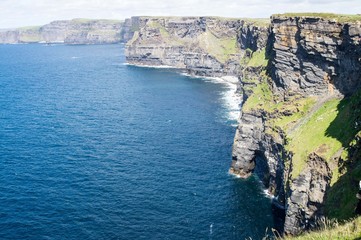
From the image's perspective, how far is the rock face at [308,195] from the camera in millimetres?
72800

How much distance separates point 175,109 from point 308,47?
96.0m

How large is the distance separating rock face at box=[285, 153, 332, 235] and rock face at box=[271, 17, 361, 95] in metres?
22.7

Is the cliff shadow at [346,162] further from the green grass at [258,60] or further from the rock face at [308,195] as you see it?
the green grass at [258,60]

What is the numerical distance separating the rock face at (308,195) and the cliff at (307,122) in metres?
0.16

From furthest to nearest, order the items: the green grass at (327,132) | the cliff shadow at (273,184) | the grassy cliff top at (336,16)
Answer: the cliff shadow at (273,184)
the grassy cliff top at (336,16)
the green grass at (327,132)

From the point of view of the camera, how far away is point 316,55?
9188 centimetres

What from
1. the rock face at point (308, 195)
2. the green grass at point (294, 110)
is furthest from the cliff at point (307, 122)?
the rock face at point (308, 195)

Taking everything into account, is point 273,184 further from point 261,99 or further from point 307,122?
point 261,99

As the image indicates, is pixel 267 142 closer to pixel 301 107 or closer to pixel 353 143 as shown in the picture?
pixel 301 107

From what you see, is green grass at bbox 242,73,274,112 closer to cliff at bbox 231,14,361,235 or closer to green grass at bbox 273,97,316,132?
cliff at bbox 231,14,361,235

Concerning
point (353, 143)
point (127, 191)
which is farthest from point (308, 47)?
point (127, 191)

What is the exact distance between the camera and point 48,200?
9481 centimetres

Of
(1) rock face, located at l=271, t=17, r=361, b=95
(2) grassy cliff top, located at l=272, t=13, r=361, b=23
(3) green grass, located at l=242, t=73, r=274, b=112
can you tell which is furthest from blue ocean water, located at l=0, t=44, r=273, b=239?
(2) grassy cliff top, located at l=272, t=13, r=361, b=23

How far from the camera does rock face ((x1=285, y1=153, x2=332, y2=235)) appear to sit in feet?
239
